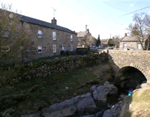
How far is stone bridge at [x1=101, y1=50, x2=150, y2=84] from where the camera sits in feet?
43.6

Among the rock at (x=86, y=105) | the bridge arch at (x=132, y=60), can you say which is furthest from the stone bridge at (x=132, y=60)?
the rock at (x=86, y=105)

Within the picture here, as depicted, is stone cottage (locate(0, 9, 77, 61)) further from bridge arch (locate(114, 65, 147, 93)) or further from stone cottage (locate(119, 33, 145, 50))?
stone cottage (locate(119, 33, 145, 50))

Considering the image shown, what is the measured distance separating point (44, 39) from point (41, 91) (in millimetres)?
11743

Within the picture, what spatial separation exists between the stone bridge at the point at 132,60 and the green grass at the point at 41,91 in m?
4.98

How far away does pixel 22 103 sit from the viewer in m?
8.41

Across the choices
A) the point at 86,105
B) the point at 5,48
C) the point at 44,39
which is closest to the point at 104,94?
the point at 86,105

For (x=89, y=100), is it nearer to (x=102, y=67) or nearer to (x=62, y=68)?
(x=62, y=68)

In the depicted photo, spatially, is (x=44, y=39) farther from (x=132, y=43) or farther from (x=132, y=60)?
(x=132, y=43)

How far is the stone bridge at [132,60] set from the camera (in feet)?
43.6

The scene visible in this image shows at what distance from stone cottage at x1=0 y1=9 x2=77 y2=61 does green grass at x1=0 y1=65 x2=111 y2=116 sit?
628 cm

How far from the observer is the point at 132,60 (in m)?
14.8

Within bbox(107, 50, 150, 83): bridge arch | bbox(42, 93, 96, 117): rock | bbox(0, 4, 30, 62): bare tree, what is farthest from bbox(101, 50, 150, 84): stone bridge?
bbox(0, 4, 30, 62): bare tree

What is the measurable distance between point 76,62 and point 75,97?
22.1 feet

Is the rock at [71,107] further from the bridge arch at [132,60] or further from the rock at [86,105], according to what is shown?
the bridge arch at [132,60]
